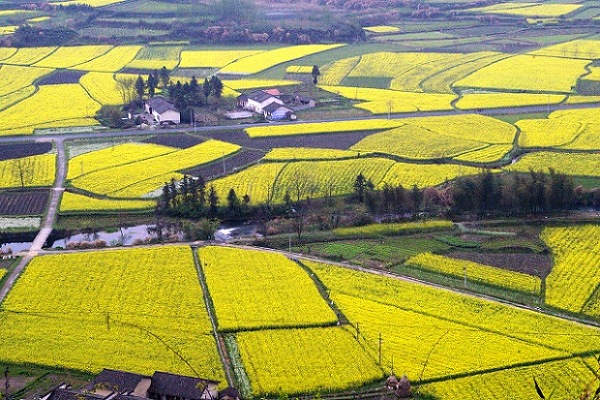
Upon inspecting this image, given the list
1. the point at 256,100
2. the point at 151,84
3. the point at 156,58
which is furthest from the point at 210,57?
the point at 256,100

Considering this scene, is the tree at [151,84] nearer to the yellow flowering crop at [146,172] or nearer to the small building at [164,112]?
the small building at [164,112]

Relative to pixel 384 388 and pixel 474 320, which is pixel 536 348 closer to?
pixel 474 320

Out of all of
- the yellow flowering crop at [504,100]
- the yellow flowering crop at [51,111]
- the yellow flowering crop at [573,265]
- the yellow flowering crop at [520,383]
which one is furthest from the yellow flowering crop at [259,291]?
the yellow flowering crop at [504,100]

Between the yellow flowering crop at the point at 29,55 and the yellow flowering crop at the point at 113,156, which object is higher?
the yellow flowering crop at the point at 29,55

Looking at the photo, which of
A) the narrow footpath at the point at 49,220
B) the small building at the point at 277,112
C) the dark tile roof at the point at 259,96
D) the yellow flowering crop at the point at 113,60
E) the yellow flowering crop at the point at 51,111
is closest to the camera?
the narrow footpath at the point at 49,220

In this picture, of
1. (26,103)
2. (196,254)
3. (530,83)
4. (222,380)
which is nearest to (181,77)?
(26,103)
